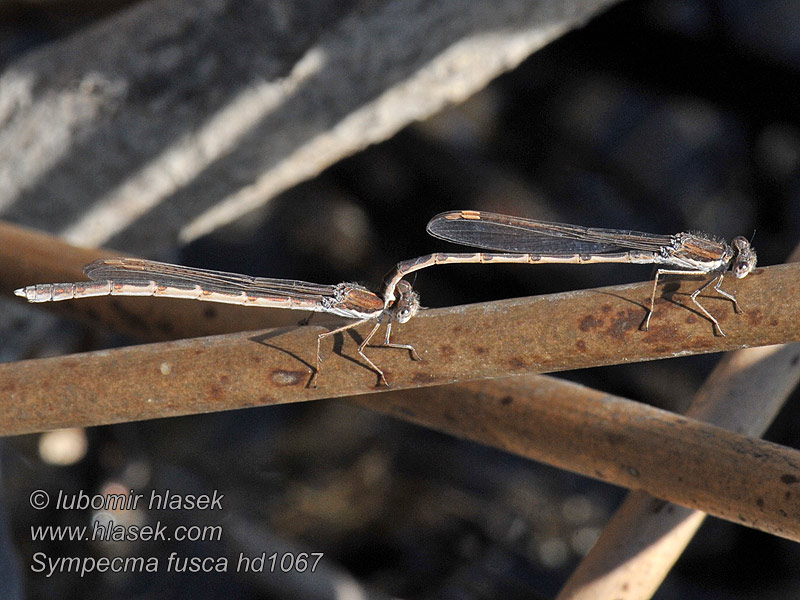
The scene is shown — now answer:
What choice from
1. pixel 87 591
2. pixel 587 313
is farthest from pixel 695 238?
pixel 87 591

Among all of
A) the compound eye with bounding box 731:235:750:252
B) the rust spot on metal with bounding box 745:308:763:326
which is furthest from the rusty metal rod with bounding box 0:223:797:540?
the compound eye with bounding box 731:235:750:252

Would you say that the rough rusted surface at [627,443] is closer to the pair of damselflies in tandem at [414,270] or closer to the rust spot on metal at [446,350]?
the pair of damselflies in tandem at [414,270]

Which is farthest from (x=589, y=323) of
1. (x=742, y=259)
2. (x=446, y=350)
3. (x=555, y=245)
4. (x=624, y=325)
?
(x=555, y=245)

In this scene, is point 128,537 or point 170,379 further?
point 128,537

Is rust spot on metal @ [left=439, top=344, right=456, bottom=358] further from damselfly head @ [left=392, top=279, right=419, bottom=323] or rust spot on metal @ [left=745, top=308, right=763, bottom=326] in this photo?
rust spot on metal @ [left=745, top=308, right=763, bottom=326]

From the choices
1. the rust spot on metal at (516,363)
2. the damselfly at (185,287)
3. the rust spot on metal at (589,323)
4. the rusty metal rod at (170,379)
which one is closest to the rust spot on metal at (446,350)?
the rusty metal rod at (170,379)

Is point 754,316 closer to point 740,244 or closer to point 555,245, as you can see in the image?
point 740,244
